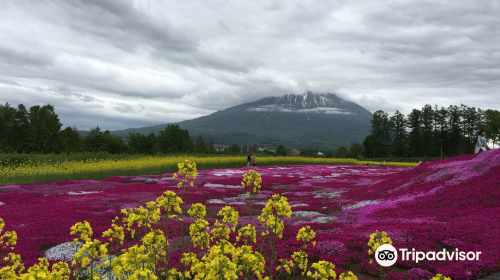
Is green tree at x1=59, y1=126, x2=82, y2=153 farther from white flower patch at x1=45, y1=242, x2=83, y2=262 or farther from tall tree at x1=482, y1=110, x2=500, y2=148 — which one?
tall tree at x1=482, y1=110, x2=500, y2=148

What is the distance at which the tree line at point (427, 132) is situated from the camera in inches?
3903

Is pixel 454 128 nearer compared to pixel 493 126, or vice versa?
pixel 493 126

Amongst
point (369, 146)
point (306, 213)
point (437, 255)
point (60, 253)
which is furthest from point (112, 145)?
point (437, 255)

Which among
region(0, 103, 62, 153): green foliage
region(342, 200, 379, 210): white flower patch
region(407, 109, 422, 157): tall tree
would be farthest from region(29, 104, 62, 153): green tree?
region(407, 109, 422, 157): tall tree

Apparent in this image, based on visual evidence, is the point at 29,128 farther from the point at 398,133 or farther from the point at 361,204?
the point at 398,133

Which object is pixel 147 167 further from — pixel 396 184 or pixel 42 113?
pixel 42 113

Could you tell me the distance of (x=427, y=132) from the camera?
103812 millimetres

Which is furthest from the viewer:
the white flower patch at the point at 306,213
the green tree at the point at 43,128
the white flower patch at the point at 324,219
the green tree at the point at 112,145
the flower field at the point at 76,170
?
the green tree at the point at 112,145

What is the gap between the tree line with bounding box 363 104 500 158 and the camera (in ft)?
325

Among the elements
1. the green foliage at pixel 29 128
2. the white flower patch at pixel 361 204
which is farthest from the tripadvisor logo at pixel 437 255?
the green foliage at pixel 29 128

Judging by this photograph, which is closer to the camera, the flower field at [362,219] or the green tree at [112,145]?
the flower field at [362,219]

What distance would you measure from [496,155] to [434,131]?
10566 centimetres

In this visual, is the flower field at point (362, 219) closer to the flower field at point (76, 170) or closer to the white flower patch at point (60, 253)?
the white flower patch at point (60, 253)

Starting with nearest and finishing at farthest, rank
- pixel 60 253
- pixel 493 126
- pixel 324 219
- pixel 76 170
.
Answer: pixel 60 253, pixel 324 219, pixel 76 170, pixel 493 126
